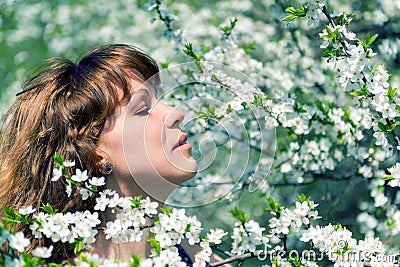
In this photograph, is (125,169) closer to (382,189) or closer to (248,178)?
(248,178)

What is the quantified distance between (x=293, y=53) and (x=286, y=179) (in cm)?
60

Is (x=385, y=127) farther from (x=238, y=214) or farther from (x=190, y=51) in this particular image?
(x=190, y=51)

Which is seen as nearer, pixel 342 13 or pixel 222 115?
pixel 342 13

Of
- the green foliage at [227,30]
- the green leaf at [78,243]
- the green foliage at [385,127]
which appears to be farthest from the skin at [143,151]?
the green foliage at [227,30]

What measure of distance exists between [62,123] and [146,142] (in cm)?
28

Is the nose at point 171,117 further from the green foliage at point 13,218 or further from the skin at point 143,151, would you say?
the green foliage at point 13,218

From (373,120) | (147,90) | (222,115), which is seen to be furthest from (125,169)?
(373,120)

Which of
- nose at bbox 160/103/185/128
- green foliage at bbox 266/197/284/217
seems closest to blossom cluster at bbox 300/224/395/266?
green foliage at bbox 266/197/284/217

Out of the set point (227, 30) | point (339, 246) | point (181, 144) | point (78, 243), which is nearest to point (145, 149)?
point (181, 144)

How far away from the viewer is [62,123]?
184cm

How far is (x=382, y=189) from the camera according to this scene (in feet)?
8.60

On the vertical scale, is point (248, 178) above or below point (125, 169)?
above

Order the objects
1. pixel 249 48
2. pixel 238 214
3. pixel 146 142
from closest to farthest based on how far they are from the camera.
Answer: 1. pixel 238 214
2. pixel 146 142
3. pixel 249 48

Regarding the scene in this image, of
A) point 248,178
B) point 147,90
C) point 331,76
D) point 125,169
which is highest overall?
point 331,76
